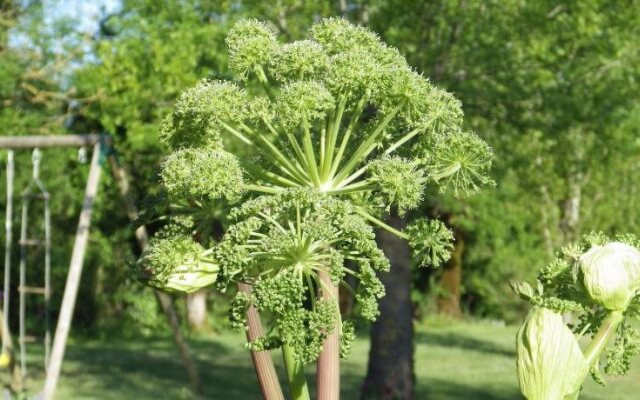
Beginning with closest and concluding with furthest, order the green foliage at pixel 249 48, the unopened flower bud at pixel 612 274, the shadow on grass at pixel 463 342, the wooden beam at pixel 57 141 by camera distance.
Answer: the unopened flower bud at pixel 612 274 < the green foliage at pixel 249 48 < the wooden beam at pixel 57 141 < the shadow on grass at pixel 463 342

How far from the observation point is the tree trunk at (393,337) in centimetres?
1180

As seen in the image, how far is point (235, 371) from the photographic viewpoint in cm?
1803

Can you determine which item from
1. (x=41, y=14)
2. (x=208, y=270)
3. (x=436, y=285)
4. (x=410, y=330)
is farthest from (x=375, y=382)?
(x=436, y=285)

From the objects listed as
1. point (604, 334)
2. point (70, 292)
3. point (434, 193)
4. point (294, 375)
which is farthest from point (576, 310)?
point (434, 193)

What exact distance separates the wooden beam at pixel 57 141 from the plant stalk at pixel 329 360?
9139 mm

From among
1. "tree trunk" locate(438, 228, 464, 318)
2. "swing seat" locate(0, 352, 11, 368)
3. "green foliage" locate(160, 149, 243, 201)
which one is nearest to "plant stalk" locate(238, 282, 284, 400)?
"green foliage" locate(160, 149, 243, 201)

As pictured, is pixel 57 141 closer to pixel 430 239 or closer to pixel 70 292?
pixel 70 292

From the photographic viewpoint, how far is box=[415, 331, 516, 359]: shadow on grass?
875 inches

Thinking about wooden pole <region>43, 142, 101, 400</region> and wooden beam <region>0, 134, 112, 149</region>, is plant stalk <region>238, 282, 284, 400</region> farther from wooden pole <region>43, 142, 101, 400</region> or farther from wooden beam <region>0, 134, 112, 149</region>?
wooden beam <region>0, 134, 112, 149</region>

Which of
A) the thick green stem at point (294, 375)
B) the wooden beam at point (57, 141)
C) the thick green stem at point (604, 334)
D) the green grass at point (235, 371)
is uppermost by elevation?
the wooden beam at point (57, 141)

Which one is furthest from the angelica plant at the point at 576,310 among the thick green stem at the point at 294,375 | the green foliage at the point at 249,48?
the green foliage at the point at 249,48

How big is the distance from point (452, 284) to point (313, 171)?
25.0 meters

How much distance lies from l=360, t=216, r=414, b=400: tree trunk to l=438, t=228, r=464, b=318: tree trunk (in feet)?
44.0

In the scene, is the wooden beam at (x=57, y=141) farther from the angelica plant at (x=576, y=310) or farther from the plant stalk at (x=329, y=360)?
the angelica plant at (x=576, y=310)
